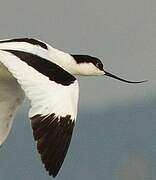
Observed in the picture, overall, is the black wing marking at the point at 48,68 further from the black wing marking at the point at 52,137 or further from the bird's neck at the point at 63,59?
the bird's neck at the point at 63,59

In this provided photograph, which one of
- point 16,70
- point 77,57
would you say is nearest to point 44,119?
point 16,70

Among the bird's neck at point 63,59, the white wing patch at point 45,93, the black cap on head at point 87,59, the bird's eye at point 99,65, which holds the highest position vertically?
the white wing patch at point 45,93

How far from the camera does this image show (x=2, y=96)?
3266 millimetres

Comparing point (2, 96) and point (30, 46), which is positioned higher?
point (30, 46)

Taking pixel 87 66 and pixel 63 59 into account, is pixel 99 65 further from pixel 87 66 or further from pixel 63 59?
pixel 63 59

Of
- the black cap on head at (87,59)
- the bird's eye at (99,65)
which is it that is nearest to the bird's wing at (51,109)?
the black cap on head at (87,59)

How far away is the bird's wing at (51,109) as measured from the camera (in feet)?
8.15

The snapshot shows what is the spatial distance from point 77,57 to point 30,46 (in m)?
Answer: 0.35

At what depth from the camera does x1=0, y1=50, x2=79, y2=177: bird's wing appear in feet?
8.15

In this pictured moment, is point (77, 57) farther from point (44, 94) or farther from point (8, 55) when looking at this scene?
point (44, 94)

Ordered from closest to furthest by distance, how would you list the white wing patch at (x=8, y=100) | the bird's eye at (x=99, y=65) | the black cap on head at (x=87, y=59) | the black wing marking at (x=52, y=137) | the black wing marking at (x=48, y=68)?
the black wing marking at (x=52, y=137)
the black wing marking at (x=48, y=68)
the white wing patch at (x=8, y=100)
the black cap on head at (x=87, y=59)
the bird's eye at (x=99, y=65)

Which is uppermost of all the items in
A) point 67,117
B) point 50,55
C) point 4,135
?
point 67,117

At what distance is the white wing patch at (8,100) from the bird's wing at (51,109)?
54cm

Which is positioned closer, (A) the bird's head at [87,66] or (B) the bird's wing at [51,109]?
(B) the bird's wing at [51,109]
